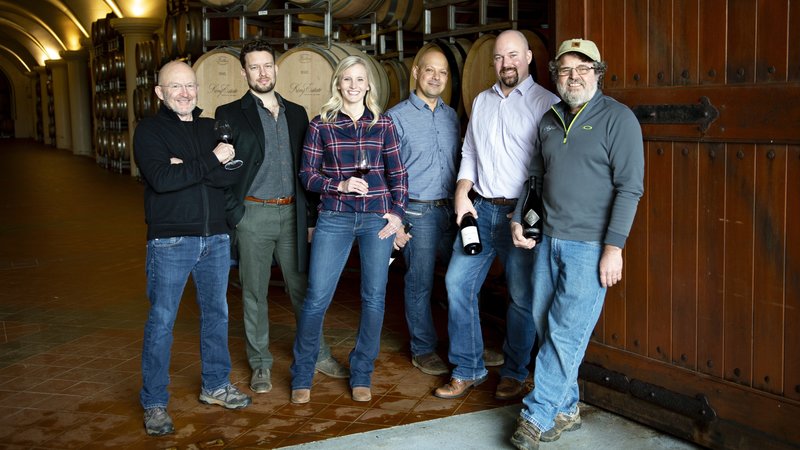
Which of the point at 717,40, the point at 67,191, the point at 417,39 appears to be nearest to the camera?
the point at 717,40

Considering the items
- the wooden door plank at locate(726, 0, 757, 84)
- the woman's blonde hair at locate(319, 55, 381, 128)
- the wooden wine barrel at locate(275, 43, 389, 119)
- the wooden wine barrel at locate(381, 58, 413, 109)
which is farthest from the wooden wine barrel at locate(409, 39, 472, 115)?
the wooden door plank at locate(726, 0, 757, 84)

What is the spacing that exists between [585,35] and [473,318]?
1482 mm

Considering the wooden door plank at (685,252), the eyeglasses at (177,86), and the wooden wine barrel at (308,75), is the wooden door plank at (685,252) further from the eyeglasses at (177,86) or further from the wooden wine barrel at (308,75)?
the wooden wine barrel at (308,75)

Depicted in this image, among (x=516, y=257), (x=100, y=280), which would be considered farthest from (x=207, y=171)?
(x=100, y=280)

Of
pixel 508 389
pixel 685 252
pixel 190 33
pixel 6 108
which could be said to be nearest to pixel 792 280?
pixel 685 252

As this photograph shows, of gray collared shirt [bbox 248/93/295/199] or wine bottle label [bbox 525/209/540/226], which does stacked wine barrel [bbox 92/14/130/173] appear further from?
wine bottle label [bbox 525/209/540/226]

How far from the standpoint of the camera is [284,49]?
6.32 meters

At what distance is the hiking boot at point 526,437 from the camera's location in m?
3.44

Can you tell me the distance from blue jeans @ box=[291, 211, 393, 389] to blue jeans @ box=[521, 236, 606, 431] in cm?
81

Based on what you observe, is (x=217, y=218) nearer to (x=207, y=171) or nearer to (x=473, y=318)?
(x=207, y=171)

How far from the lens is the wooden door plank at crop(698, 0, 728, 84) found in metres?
3.16

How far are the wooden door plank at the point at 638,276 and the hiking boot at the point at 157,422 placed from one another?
6.76 ft

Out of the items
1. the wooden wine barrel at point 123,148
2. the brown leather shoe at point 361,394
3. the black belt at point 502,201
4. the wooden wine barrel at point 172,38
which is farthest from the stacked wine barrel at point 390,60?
the wooden wine barrel at point 123,148

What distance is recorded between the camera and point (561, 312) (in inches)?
136
